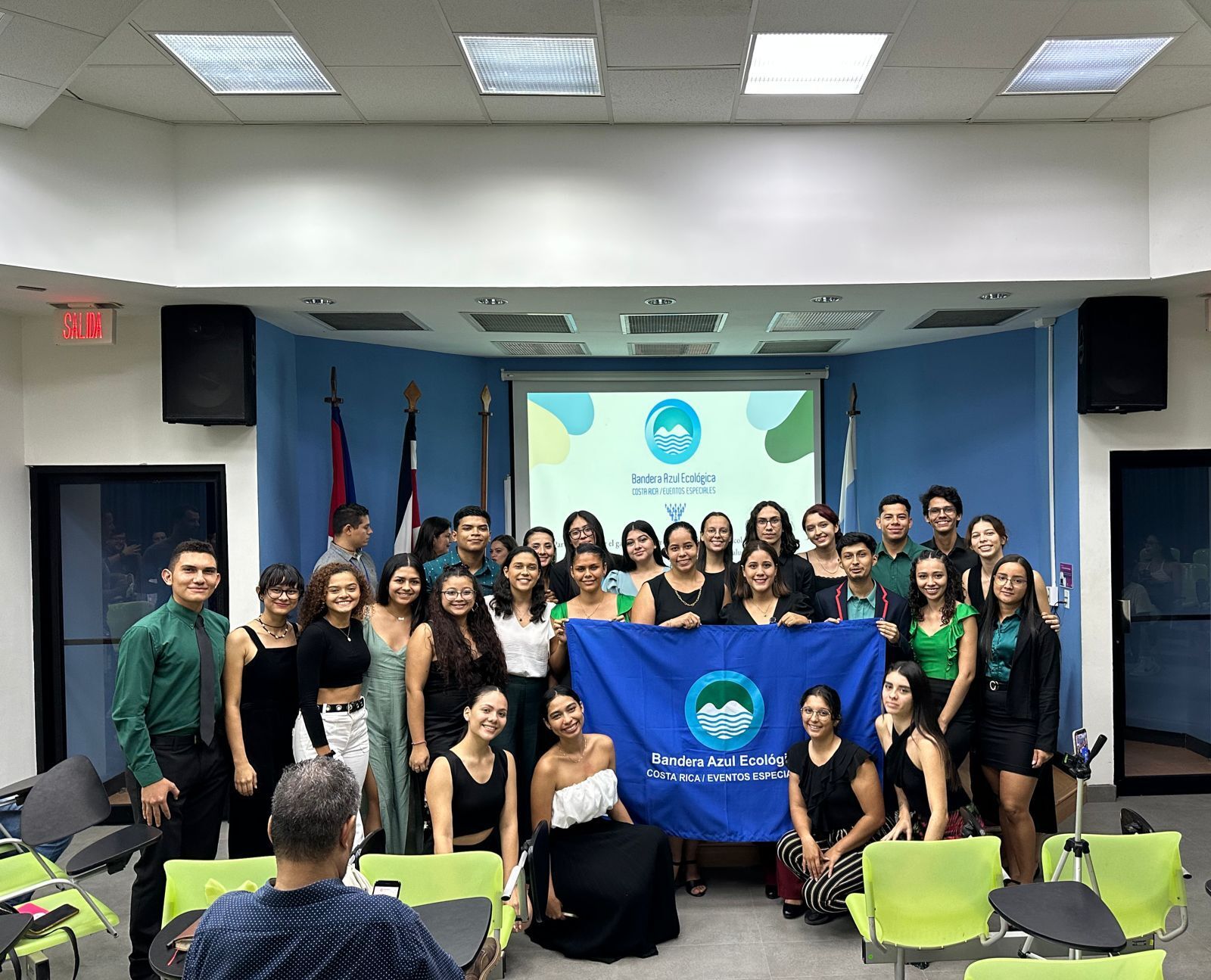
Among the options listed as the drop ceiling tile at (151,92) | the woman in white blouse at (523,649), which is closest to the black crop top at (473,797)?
the woman in white blouse at (523,649)

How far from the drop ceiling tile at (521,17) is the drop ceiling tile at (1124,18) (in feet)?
6.47

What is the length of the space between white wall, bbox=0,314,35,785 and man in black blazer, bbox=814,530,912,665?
457cm

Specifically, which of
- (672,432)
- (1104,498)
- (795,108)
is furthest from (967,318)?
(672,432)

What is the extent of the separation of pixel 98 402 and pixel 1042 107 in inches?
216

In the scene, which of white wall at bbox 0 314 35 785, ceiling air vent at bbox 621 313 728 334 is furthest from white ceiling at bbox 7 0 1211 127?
white wall at bbox 0 314 35 785

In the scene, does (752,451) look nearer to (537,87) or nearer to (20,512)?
(537,87)

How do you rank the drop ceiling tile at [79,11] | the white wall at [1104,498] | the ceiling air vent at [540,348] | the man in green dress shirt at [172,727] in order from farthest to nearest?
the ceiling air vent at [540,348]
the white wall at [1104,498]
the man in green dress shirt at [172,727]
the drop ceiling tile at [79,11]

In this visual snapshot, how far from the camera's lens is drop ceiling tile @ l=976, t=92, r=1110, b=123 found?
15.3 ft

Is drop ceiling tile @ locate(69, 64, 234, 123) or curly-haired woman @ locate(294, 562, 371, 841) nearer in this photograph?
curly-haired woman @ locate(294, 562, 371, 841)

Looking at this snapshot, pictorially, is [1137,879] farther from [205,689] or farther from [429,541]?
[429,541]

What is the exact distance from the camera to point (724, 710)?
14.5ft

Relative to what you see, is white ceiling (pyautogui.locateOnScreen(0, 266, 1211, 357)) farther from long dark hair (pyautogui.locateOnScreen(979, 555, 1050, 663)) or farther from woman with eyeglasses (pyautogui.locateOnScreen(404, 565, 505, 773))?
woman with eyeglasses (pyautogui.locateOnScreen(404, 565, 505, 773))

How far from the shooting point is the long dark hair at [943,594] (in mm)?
4367

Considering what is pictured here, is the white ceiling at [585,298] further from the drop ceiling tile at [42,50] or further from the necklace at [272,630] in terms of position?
the necklace at [272,630]
